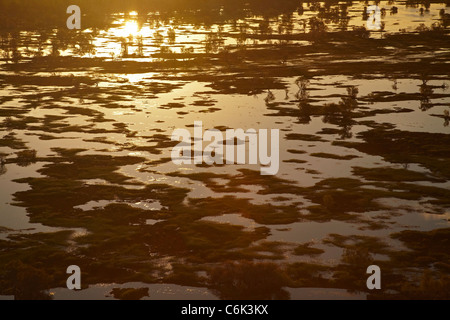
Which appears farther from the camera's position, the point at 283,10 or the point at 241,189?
the point at 283,10

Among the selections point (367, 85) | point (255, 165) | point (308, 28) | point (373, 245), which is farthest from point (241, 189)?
point (308, 28)

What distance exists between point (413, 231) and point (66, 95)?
21763 millimetres

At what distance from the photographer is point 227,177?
754 inches

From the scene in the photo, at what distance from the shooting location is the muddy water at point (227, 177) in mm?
13141

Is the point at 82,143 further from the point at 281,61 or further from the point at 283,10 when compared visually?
the point at 283,10

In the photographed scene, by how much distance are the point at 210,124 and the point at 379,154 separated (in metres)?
7.24

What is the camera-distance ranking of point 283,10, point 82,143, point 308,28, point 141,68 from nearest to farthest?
point 82,143, point 141,68, point 308,28, point 283,10

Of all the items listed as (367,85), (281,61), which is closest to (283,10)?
(281,61)

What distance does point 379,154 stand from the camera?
21.2m

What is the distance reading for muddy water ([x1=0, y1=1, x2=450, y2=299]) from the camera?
13.1m

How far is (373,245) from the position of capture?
14.1 metres
